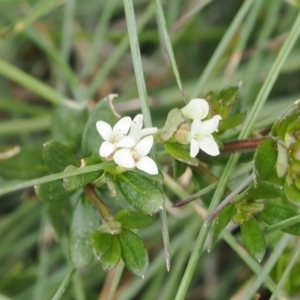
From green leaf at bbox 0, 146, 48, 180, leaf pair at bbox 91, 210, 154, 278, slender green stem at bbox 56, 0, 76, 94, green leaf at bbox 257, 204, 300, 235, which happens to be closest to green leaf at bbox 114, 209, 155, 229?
leaf pair at bbox 91, 210, 154, 278

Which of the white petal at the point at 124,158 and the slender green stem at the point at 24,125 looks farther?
the slender green stem at the point at 24,125

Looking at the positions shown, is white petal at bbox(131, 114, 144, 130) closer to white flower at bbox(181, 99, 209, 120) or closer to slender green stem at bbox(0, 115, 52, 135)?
white flower at bbox(181, 99, 209, 120)

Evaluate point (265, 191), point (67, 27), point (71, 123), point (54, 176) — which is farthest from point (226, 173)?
point (67, 27)

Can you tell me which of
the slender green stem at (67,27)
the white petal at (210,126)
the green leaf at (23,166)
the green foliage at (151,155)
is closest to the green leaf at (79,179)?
the green foliage at (151,155)

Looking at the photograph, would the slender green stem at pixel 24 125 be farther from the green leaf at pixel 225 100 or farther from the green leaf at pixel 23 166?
the green leaf at pixel 225 100

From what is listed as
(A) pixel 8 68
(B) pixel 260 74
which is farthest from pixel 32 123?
(B) pixel 260 74

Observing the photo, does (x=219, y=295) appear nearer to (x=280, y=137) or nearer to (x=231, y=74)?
(x=231, y=74)
